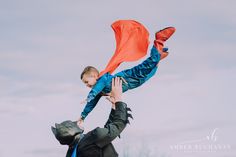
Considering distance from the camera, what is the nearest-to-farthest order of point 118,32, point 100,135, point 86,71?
point 100,135 → point 86,71 → point 118,32

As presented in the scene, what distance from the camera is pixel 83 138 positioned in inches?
243

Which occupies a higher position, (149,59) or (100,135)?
(149,59)

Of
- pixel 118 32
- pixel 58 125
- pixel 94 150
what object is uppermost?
pixel 118 32

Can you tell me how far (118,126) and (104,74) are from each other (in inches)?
69.2

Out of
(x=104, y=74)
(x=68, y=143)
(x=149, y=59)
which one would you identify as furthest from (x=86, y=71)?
(x=68, y=143)

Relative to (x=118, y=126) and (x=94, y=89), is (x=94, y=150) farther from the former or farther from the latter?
(x=94, y=89)

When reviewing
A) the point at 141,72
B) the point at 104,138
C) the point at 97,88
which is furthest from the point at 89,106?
the point at 104,138

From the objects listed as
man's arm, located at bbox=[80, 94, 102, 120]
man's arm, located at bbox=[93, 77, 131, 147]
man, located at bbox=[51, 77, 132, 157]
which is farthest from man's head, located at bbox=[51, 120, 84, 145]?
man's arm, located at bbox=[80, 94, 102, 120]

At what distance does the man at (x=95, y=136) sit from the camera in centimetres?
598

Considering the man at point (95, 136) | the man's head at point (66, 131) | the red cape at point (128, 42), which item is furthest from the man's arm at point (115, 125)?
the red cape at point (128, 42)

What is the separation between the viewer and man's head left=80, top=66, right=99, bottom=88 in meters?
7.62

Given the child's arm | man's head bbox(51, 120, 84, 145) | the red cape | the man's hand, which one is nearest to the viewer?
man's head bbox(51, 120, 84, 145)

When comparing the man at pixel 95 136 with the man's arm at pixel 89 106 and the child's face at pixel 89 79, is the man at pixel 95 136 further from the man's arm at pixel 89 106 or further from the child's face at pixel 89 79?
the man's arm at pixel 89 106

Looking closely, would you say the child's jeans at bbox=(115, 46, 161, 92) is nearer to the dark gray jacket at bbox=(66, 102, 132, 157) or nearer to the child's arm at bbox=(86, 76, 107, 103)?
the child's arm at bbox=(86, 76, 107, 103)
